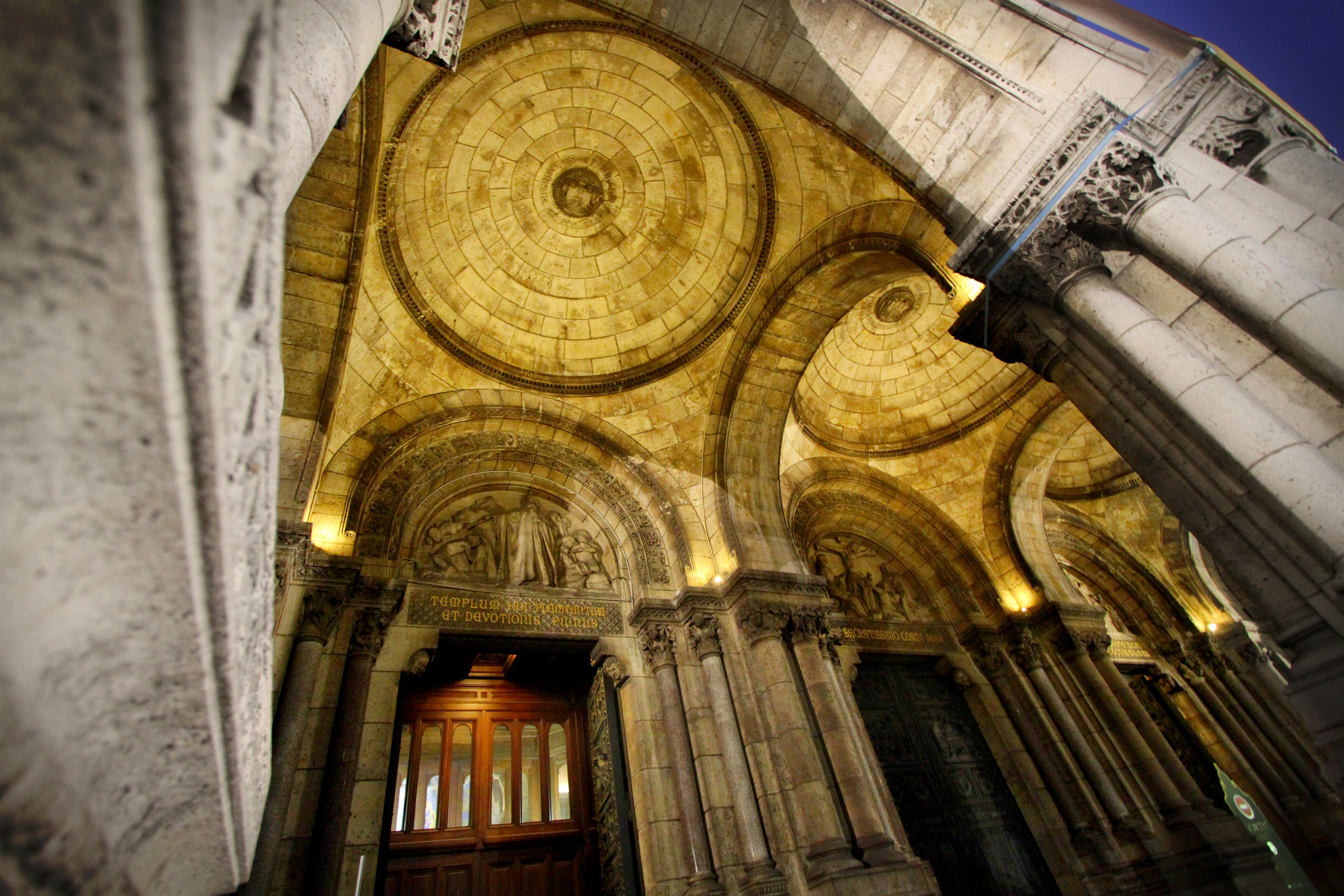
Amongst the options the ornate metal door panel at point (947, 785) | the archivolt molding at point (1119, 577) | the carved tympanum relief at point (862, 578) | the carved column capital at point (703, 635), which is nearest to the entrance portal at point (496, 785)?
the carved column capital at point (703, 635)

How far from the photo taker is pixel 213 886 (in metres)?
1.32

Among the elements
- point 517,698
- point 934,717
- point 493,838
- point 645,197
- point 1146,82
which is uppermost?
point 645,197

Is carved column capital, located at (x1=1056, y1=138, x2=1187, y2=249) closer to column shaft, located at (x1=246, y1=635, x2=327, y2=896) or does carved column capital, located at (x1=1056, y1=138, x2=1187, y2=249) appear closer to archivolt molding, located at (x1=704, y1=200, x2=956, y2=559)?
archivolt molding, located at (x1=704, y1=200, x2=956, y2=559)

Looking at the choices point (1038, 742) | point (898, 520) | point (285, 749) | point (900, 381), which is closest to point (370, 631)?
point (285, 749)

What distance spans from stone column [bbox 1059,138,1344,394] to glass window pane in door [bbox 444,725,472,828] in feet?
25.2

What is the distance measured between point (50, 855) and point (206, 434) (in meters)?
0.58

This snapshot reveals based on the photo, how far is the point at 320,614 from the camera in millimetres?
5180

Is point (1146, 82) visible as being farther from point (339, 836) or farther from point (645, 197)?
point (339, 836)

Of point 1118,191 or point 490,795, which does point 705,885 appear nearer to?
point 490,795

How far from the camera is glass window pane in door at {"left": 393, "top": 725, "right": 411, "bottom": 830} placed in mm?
6406

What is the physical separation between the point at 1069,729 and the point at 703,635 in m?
5.73

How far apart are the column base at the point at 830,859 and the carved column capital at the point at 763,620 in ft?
6.12

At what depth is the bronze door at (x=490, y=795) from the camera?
6.16 metres

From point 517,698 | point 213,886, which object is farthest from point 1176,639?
point 213,886
